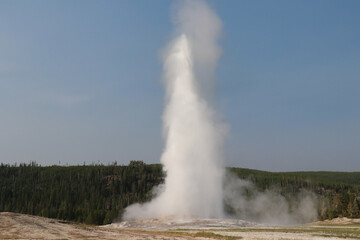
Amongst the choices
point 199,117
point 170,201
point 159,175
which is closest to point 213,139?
point 199,117

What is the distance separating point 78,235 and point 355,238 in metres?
23.9

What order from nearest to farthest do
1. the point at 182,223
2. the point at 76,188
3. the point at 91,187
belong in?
the point at 182,223
the point at 76,188
the point at 91,187

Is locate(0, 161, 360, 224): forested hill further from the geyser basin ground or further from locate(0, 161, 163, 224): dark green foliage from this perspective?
the geyser basin ground

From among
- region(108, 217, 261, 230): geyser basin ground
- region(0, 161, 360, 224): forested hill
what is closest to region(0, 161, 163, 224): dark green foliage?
region(0, 161, 360, 224): forested hill

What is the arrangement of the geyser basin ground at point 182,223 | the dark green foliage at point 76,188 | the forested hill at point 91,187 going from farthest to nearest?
the forested hill at point 91,187 < the dark green foliage at point 76,188 < the geyser basin ground at point 182,223

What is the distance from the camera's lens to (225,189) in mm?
108750

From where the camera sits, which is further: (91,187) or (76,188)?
(91,187)

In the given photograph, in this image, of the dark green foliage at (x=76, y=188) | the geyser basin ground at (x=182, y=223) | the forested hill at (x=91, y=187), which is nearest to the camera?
the geyser basin ground at (x=182, y=223)

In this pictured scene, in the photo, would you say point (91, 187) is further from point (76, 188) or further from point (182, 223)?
point (182, 223)

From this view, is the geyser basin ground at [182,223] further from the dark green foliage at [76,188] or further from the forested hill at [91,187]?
the forested hill at [91,187]

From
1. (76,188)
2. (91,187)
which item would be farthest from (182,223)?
(76,188)

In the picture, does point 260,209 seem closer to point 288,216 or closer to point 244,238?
point 288,216

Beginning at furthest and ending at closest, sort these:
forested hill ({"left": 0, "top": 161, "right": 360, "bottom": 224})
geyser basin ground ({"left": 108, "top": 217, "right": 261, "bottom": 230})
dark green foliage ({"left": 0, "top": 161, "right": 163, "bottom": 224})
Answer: forested hill ({"left": 0, "top": 161, "right": 360, "bottom": 224}) < dark green foliage ({"left": 0, "top": 161, "right": 163, "bottom": 224}) < geyser basin ground ({"left": 108, "top": 217, "right": 261, "bottom": 230})

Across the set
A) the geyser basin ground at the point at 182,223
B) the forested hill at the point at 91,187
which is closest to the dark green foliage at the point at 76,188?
the forested hill at the point at 91,187
